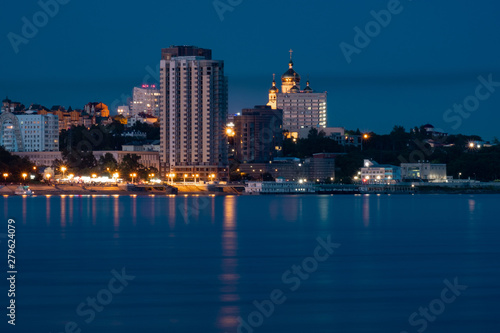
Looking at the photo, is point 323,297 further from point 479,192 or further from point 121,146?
point 121,146

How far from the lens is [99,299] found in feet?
76.5

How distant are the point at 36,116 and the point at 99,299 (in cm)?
12522

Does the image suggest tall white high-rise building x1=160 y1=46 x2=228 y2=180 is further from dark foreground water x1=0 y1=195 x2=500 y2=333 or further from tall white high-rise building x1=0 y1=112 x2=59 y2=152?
dark foreground water x1=0 y1=195 x2=500 y2=333

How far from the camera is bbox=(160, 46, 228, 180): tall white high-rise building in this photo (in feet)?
400

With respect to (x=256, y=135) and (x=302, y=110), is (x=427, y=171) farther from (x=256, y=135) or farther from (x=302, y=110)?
(x=302, y=110)

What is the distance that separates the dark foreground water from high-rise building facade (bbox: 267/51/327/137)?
439 ft

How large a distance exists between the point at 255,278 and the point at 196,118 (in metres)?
95.3

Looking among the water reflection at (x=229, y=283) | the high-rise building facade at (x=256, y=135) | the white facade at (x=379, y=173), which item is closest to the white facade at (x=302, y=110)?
the high-rise building facade at (x=256, y=135)

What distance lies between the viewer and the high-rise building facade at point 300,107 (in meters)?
182

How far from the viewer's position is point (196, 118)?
4803 inches

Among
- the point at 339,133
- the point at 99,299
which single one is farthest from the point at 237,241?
the point at 339,133

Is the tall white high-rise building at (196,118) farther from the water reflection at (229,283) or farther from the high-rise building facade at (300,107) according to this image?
the water reflection at (229,283)

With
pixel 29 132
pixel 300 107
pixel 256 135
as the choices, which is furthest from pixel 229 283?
pixel 300 107

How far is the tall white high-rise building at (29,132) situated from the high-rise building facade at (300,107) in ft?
165
